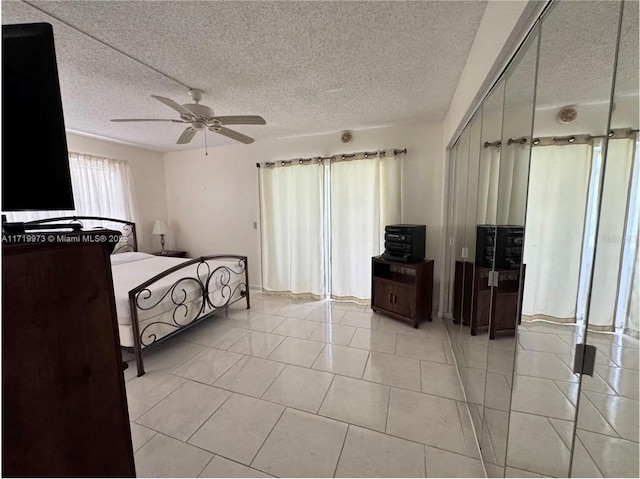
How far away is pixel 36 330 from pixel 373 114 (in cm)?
315

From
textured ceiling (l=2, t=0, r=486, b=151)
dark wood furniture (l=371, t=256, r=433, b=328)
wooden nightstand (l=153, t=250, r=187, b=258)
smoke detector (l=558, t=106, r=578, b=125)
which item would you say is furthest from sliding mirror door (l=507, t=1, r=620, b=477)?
wooden nightstand (l=153, t=250, r=187, b=258)

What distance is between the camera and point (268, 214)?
13.6 ft

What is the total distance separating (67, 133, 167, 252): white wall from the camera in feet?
13.5

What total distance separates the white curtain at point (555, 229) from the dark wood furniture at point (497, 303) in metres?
0.07

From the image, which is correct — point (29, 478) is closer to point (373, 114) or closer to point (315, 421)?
point (315, 421)

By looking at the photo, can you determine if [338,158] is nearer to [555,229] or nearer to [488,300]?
[488,300]

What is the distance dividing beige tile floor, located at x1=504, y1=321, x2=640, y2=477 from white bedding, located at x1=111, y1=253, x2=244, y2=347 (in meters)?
2.72

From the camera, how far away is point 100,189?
3.81 meters

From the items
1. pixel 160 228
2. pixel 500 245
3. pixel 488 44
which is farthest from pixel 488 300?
pixel 160 228

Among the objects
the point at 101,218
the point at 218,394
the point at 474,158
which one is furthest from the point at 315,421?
the point at 101,218

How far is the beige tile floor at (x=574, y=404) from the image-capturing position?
941 millimetres

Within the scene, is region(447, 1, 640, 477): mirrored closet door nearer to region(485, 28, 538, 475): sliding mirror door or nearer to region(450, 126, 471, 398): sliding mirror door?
region(485, 28, 538, 475): sliding mirror door

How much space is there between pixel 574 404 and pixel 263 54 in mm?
2476

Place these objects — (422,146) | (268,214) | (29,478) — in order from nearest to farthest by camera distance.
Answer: (29,478) → (422,146) → (268,214)
